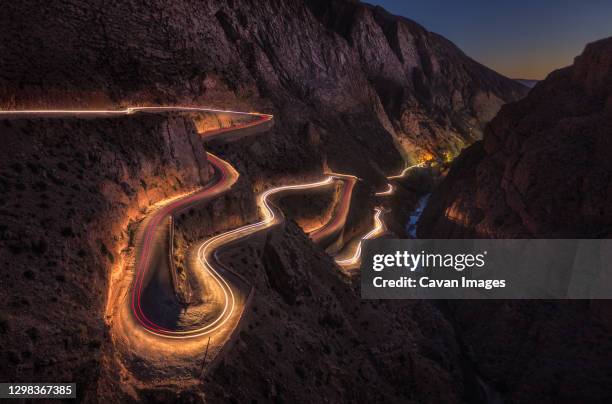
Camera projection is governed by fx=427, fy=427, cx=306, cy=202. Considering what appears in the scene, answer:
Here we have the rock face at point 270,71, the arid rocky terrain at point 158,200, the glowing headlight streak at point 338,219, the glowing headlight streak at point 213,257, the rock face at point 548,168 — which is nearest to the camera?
the arid rocky terrain at point 158,200

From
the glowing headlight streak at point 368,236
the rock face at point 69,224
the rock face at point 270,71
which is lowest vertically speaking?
the glowing headlight streak at point 368,236

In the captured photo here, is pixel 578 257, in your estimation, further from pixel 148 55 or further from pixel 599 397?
pixel 148 55

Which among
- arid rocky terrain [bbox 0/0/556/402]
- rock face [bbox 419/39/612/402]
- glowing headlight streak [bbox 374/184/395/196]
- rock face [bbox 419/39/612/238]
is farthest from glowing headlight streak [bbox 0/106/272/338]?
glowing headlight streak [bbox 374/184/395/196]

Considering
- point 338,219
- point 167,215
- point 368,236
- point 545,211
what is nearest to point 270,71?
point 338,219

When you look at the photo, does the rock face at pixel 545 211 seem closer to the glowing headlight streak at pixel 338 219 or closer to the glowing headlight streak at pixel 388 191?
the glowing headlight streak at pixel 338 219

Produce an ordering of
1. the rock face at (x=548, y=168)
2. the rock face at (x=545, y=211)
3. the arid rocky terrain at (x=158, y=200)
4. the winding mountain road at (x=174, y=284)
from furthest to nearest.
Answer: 1. the rock face at (x=548, y=168)
2. the rock face at (x=545, y=211)
3. the winding mountain road at (x=174, y=284)
4. the arid rocky terrain at (x=158, y=200)

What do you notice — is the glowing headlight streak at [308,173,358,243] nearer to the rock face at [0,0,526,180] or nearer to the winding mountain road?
the rock face at [0,0,526,180]

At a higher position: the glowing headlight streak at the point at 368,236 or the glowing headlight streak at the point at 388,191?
the glowing headlight streak at the point at 388,191

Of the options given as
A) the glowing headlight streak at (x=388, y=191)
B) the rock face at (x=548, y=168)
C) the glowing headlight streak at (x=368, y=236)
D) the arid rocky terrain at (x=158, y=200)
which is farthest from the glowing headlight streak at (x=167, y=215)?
the glowing headlight streak at (x=388, y=191)
